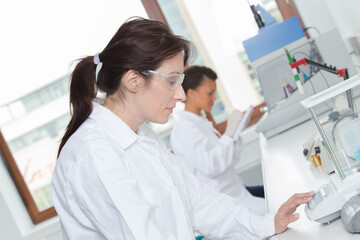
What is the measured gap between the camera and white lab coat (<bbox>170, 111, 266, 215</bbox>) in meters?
2.85

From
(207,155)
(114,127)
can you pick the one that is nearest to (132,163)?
(114,127)

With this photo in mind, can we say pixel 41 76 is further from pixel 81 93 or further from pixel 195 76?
pixel 81 93

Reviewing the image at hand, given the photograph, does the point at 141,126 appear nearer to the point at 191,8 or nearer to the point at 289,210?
the point at 289,210

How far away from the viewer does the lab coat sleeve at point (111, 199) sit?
1366 millimetres

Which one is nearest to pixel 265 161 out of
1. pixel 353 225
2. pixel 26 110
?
pixel 353 225

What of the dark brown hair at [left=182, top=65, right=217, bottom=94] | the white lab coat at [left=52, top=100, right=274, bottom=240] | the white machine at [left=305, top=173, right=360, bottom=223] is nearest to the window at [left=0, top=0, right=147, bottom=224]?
the dark brown hair at [left=182, top=65, right=217, bottom=94]

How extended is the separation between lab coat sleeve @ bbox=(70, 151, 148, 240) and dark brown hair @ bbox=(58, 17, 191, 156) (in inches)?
10.8

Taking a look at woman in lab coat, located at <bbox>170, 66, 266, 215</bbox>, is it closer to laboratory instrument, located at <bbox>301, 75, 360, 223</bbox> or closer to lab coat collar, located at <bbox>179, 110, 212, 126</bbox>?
lab coat collar, located at <bbox>179, 110, 212, 126</bbox>

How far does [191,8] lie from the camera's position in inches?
157

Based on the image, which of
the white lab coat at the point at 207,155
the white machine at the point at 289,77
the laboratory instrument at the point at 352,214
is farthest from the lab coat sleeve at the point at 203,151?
the laboratory instrument at the point at 352,214

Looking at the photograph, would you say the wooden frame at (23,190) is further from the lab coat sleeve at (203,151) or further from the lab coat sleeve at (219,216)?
the lab coat sleeve at (219,216)

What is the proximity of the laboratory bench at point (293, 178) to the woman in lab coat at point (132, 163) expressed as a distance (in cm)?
7

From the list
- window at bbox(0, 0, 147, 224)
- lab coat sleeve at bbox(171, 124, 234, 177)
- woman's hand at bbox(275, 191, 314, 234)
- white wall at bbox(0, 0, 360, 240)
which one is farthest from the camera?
window at bbox(0, 0, 147, 224)

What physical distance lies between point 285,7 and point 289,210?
9.53ft
